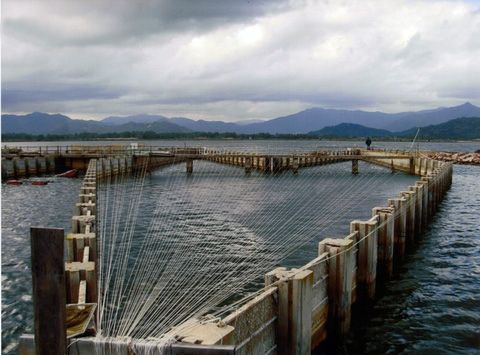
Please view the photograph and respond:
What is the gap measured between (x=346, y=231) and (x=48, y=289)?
22.3 meters

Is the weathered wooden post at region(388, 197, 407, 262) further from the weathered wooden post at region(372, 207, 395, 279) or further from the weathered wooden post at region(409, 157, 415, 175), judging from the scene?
the weathered wooden post at region(409, 157, 415, 175)

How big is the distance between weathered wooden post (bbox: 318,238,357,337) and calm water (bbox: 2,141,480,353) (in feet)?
2.35

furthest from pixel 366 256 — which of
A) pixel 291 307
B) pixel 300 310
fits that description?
pixel 291 307

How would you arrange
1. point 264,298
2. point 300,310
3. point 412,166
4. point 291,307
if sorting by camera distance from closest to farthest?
1. point 264,298
2. point 291,307
3. point 300,310
4. point 412,166

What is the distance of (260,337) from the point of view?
862 centimetres

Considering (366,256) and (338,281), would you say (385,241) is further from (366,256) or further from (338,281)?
(338,281)

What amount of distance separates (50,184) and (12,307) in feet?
120

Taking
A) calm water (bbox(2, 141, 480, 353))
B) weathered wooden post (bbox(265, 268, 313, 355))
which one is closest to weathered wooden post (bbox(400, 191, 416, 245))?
calm water (bbox(2, 141, 480, 353))

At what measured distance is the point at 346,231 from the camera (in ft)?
84.4

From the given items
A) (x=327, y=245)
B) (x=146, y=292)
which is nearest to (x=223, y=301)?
(x=146, y=292)

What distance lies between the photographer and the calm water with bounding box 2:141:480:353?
1348 cm

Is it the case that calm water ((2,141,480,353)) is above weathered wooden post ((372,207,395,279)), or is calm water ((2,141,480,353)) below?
below

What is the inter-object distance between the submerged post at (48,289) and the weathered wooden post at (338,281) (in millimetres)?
7944

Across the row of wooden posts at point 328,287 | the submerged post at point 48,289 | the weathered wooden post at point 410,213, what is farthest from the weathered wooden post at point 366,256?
the submerged post at point 48,289
